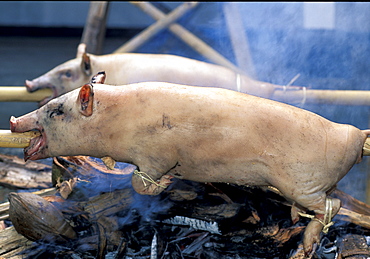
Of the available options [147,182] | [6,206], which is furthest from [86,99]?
[6,206]

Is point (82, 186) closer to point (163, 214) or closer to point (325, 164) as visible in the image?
point (163, 214)

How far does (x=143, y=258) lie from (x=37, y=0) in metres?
8.32

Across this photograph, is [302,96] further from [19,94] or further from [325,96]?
[19,94]

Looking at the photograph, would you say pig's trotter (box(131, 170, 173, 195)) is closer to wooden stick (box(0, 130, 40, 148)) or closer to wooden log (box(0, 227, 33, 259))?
wooden stick (box(0, 130, 40, 148))

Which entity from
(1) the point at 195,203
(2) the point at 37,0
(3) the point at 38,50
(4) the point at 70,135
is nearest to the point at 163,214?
(1) the point at 195,203

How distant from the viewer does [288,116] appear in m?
2.42

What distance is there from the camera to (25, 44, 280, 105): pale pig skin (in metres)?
4.05

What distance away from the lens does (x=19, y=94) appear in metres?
3.72

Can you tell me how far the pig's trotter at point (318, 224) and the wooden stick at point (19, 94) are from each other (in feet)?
8.07

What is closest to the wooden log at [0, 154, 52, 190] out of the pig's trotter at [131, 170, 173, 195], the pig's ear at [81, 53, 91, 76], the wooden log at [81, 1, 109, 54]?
the pig's ear at [81, 53, 91, 76]

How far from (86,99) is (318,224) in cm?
142

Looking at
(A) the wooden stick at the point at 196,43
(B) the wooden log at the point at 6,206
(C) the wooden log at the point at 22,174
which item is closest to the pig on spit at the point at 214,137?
(B) the wooden log at the point at 6,206

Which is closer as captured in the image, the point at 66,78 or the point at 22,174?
the point at 22,174

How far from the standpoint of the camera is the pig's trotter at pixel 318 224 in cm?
247
